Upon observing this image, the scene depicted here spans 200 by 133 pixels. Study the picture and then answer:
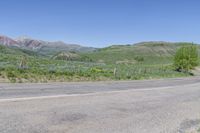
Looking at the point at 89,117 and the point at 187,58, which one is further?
the point at 187,58

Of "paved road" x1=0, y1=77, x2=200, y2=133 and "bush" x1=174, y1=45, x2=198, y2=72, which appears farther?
"bush" x1=174, y1=45, x2=198, y2=72

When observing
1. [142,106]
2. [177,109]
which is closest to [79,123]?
[142,106]

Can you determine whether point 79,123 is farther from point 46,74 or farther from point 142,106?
point 46,74

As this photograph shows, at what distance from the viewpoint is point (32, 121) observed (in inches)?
292

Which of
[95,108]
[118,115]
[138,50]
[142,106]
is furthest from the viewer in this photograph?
[138,50]

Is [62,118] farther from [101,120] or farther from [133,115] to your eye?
[133,115]

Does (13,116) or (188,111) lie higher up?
(13,116)

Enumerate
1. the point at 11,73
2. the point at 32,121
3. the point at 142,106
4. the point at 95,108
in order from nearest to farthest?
the point at 32,121
the point at 95,108
the point at 142,106
the point at 11,73

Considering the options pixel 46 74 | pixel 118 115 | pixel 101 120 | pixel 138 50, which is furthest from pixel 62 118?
pixel 138 50

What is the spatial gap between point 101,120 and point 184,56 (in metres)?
54.5

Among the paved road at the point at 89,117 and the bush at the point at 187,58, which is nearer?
the paved road at the point at 89,117

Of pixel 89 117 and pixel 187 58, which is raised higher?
pixel 89 117

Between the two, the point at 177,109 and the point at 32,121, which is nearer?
the point at 32,121

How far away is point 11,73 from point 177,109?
12.5m
